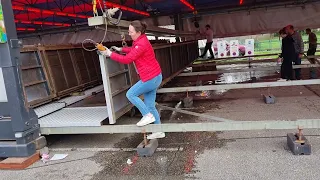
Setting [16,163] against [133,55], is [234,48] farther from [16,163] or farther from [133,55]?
[16,163]

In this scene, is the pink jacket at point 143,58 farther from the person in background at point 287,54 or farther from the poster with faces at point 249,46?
the poster with faces at point 249,46

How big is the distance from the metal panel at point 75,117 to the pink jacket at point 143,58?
3.69 feet

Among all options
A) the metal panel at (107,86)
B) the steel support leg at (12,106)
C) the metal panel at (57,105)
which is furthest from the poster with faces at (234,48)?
the steel support leg at (12,106)

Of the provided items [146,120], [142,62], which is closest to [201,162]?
[146,120]

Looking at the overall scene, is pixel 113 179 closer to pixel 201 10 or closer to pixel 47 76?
pixel 47 76

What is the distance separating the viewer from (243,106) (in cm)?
683

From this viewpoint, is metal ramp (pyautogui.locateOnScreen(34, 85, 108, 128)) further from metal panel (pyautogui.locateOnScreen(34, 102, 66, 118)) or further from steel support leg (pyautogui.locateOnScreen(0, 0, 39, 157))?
steel support leg (pyautogui.locateOnScreen(0, 0, 39, 157))

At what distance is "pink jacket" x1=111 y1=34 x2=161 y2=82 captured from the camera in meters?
4.04

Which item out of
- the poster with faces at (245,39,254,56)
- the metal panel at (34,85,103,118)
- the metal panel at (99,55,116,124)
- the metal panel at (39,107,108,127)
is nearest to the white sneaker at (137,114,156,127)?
the metal panel at (99,55,116,124)

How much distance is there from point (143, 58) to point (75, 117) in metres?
1.75

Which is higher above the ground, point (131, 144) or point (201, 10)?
point (201, 10)

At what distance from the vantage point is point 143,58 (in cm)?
421

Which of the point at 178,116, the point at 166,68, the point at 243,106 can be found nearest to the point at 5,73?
the point at 178,116

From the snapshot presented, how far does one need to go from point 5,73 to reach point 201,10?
12.9 m
